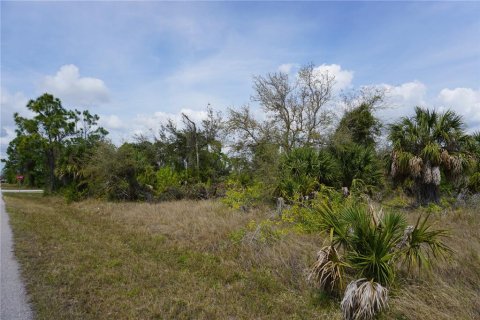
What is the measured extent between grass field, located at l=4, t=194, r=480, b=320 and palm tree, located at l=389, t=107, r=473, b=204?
2.83m

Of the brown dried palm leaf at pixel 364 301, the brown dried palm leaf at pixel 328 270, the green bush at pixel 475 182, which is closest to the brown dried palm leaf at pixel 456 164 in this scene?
the green bush at pixel 475 182

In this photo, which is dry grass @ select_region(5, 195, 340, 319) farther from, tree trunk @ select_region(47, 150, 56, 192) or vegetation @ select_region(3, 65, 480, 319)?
tree trunk @ select_region(47, 150, 56, 192)

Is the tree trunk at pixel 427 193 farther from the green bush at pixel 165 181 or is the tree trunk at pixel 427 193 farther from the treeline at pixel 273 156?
the green bush at pixel 165 181

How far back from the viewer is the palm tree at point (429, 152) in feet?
36.4

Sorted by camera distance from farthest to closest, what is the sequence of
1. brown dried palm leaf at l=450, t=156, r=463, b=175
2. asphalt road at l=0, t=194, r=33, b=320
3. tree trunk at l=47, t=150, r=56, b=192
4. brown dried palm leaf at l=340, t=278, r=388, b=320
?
1. tree trunk at l=47, t=150, r=56, b=192
2. brown dried palm leaf at l=450, t=156, r=463, b=175
3. asphalt road at l=0, t=194, r=33, b=320
4. brown dried palm leaf at l=340, t=278, r=388, b=320

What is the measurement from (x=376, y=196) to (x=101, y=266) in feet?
35.5

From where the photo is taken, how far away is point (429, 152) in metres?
11.1

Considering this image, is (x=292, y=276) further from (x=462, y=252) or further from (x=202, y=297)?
(x=462, y=252)

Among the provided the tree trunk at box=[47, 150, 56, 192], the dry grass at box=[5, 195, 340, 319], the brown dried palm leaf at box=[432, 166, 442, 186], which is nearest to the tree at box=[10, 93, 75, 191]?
the tree trunk at box=[47, 150, 56, 192]

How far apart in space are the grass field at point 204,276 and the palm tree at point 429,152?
2.83 m

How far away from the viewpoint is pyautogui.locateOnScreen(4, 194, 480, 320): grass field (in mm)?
4121

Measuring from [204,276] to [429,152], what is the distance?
9.64m

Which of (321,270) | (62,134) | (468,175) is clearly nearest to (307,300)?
(321,270)

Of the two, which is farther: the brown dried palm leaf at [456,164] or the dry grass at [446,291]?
the brown dried palm leaf at [456,164]
